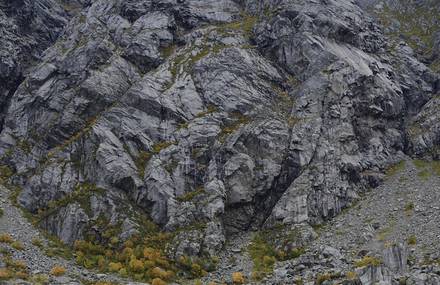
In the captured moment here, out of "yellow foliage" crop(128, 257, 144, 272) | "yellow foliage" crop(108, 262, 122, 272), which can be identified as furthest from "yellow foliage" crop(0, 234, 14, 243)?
"yellow foliage" crop(128, 257, 144, 272)

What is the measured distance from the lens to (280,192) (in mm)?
44250

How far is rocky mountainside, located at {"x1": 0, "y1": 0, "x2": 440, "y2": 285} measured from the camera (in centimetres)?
3734

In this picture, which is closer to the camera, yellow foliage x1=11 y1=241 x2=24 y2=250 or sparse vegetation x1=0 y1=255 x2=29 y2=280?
sparse vegetation x1=0 y1=255 x2=29 y2=280

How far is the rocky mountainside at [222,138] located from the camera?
123ft

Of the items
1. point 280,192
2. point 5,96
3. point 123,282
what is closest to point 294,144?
point 280,192

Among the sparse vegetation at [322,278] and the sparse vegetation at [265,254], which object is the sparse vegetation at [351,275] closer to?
the sparse vegetation at [322,278]

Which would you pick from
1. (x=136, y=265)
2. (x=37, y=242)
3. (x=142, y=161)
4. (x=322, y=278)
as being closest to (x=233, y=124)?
(x=142, y=161)

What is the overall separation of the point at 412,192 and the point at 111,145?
32.7m

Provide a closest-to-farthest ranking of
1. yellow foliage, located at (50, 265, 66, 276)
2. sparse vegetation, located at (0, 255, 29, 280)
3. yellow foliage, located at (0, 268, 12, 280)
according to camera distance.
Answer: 1. yellow foliage, located at (0, 268, 12, 280)
2. sparse vegetation, located at (0, 255, 29, 280)
3. yellow foliage, located at (50, 265, 66, 276)

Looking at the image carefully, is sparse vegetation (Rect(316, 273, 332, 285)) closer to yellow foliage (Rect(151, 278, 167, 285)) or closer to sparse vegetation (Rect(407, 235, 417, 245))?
sparse vegetation (Rect(407, 235, 417, 245))

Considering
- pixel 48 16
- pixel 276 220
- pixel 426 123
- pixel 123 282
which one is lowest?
pixel 123 282

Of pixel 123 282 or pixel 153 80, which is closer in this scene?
pixel 123 282

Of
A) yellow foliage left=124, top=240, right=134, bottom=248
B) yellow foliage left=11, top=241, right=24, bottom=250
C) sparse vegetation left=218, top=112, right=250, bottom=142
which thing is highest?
sparse vegetation left=218, top=112, right=250, bottom=142

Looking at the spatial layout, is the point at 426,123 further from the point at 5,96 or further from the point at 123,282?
the point at 5,96
